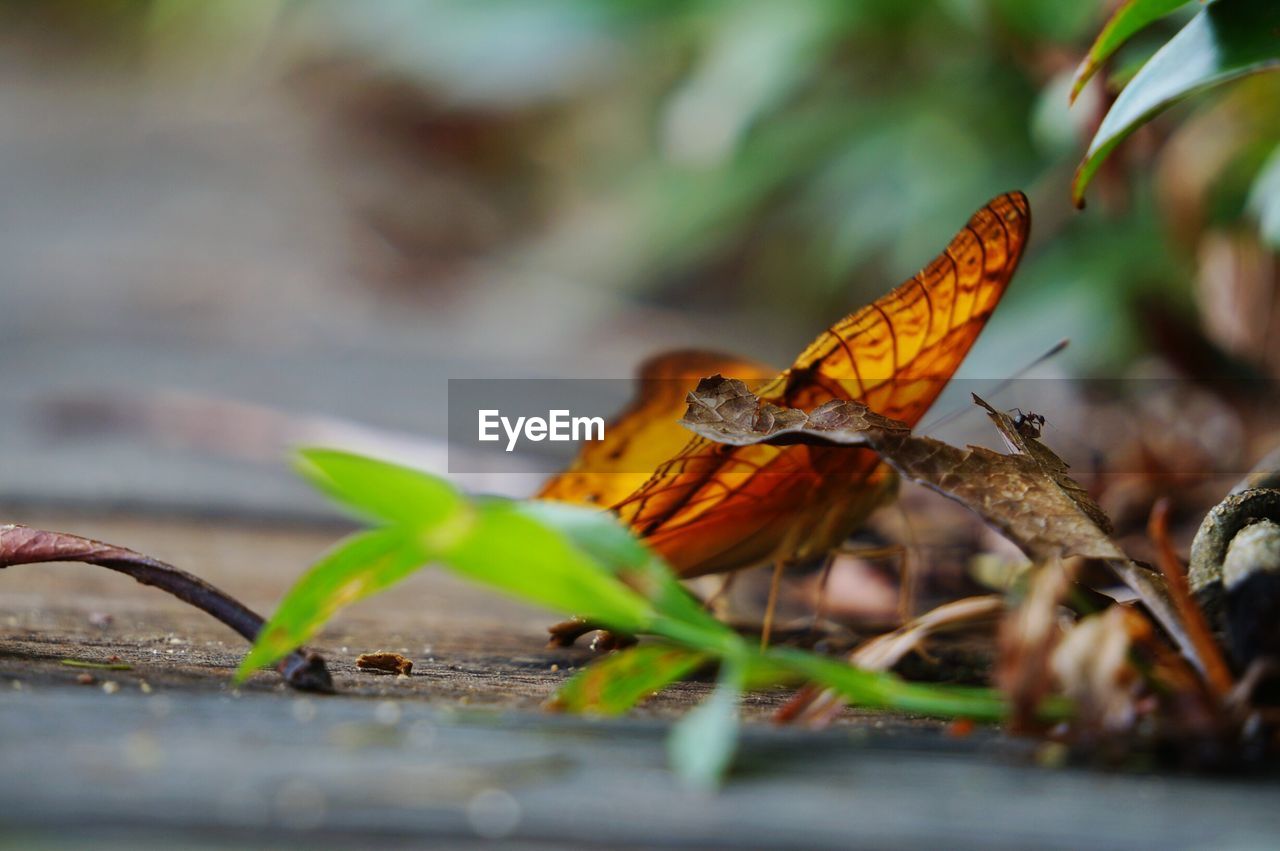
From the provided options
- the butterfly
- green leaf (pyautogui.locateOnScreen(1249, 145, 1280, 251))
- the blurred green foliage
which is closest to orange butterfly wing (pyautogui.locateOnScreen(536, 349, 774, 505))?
the butterfly

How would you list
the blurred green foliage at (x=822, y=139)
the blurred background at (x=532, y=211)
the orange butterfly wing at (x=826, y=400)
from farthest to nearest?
the blurred green foliage at (x=822, y=139) < the blurred background at (x=532, y=211) < the orange butterfly wing at (x=826, y=400)

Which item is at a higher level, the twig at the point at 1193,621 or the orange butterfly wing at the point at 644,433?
the orange butterfly wing at the point at 644,433

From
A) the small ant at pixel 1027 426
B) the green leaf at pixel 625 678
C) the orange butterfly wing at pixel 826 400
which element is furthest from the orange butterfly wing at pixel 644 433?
the green leaf at pixel 625 678

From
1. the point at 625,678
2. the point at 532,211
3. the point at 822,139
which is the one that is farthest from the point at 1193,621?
the point at 532,211

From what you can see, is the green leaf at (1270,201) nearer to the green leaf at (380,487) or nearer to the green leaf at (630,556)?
the green leaf at (630,556)

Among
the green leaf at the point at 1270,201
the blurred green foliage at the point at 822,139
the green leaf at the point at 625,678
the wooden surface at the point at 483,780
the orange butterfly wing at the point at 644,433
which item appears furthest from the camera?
the blurred green foliage at the point at 822,139
